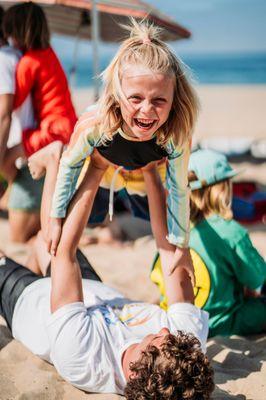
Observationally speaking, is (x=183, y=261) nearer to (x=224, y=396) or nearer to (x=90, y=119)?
(x=224, y=396)

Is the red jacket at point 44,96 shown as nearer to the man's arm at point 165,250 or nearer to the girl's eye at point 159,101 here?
the man's arm at point 165,250

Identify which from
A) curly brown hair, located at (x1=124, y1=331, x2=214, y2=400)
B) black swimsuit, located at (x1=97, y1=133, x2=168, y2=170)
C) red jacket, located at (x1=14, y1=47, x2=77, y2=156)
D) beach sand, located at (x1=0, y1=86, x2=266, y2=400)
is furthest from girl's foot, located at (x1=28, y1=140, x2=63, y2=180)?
curly brown hair, located at (x1=124, y1=331, x2=214, y2=400)

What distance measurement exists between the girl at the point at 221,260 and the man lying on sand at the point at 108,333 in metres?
0.26

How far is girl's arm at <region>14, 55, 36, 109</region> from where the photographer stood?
12.4 feet

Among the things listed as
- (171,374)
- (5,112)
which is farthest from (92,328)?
(5,112)

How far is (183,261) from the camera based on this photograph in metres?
2.71

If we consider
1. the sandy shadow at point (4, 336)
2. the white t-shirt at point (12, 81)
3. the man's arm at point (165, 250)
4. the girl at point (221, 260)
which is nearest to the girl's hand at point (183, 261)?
the man's arm at point (165, 250)

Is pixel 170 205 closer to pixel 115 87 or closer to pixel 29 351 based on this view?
pixel 115 87

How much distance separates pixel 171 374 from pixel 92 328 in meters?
0.54

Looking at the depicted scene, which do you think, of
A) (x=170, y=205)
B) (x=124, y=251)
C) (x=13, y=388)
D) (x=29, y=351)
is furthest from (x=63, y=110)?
(x=13, y=388)

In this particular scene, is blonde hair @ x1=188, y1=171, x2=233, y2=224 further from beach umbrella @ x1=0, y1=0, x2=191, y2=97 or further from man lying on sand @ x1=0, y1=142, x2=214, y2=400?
beach umbrella @ x1=0, y1=0, x2=191, y2=97

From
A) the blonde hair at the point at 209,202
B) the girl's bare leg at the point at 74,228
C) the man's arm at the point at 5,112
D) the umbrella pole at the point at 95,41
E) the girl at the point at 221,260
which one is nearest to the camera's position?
the girl's bare leg at the point at 74,228

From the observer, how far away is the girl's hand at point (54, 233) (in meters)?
2.71

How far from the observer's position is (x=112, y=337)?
2326mm
